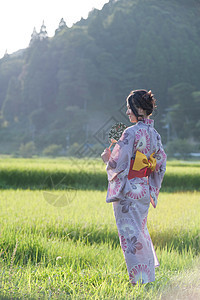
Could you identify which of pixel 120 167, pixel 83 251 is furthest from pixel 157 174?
pixel 83 251

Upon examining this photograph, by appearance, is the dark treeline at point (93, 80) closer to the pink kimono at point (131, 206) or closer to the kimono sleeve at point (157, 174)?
the kimono sleeve at point (157, 174)

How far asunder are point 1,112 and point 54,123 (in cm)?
1035

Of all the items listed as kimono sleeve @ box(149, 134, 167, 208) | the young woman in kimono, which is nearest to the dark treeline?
kimono sleeve @ box(149, 134, 167, 208)

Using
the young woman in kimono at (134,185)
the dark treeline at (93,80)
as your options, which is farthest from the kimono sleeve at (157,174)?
the dark treeline at (93,80)

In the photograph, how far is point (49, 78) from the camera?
44250 mm

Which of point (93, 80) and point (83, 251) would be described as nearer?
point (83, 251)

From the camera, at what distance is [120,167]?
2316 millimetres

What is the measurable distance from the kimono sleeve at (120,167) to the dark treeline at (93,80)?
28540 mm

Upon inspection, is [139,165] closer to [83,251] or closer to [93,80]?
[83,251]

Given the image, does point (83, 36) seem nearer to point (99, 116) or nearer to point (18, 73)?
point (18, 73)

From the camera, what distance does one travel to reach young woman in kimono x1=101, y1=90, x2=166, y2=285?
231 centimetres

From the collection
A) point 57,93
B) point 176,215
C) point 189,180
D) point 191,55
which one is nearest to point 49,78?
point 57,93

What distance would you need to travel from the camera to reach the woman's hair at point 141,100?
2.36 metres

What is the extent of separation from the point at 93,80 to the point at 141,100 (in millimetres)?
39928
